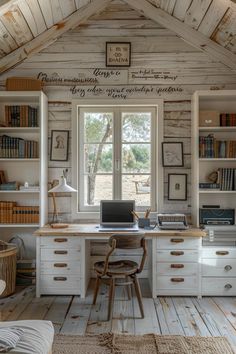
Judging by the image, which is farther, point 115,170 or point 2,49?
point 115,170

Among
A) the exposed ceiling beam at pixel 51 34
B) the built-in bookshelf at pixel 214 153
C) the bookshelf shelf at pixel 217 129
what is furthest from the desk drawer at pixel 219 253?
the exposed ceiling beam at pixel 51 34

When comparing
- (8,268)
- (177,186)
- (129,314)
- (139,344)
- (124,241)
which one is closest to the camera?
(139,344)

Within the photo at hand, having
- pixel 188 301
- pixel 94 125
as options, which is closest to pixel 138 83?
pixel 94 125

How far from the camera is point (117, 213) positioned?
12.1 feet

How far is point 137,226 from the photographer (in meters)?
3.65

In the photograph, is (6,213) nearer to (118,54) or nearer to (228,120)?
(118,54)

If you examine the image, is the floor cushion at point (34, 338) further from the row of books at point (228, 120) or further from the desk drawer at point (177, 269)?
the row of books at point (228, 120)

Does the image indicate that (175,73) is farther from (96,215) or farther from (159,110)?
(96,215)

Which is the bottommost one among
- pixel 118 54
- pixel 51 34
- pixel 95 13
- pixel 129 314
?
pixel 129 314

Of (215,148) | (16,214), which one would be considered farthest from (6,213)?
(215,148)

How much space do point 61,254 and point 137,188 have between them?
1228mm

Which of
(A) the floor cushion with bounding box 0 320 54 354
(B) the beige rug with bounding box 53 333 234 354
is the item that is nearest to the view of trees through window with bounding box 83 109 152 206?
(B) the beige rug with bounding box 53 333 234 354

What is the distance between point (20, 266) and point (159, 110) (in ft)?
7.91

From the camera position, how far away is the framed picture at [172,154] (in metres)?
3.95
